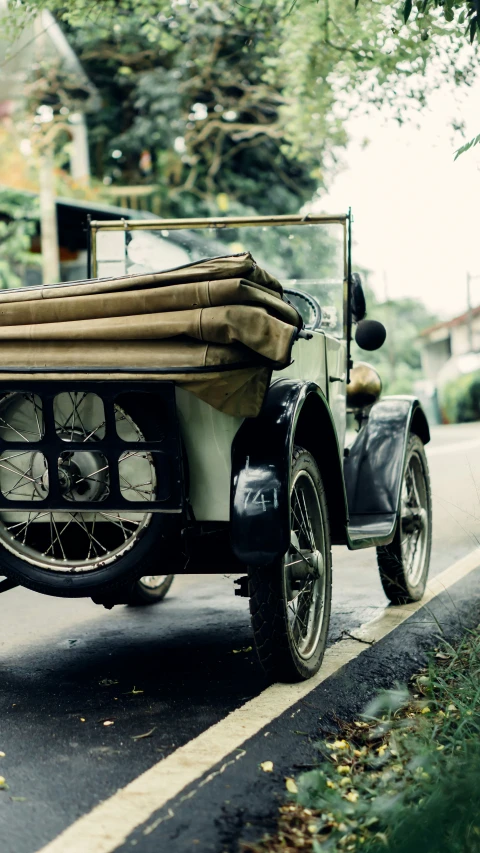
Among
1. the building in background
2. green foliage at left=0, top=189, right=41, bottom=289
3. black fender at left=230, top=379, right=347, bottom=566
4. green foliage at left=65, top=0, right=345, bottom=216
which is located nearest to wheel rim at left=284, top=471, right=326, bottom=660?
black fender at left=230, top=379, right=347, bottom=566

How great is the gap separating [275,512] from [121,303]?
934 mm

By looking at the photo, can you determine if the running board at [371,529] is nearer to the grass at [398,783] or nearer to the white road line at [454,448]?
the grass at [398,783]

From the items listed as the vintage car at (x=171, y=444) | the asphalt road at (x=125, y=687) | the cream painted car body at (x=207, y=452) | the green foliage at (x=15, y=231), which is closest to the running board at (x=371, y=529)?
the vintage car at (x=171, y=444)

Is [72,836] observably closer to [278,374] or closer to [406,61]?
[278,374]

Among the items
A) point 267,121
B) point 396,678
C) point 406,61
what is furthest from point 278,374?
point 267,121

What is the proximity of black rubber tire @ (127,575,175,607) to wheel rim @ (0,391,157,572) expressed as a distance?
1.75 meters

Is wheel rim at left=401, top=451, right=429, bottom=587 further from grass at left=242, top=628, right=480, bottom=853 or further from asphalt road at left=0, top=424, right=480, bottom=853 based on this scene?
grass at left=242, top=628, right=480, bottom=853

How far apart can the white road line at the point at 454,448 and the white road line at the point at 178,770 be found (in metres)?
12.1

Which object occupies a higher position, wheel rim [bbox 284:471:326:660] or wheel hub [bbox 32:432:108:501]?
wheel hub [bbox 32:432:108:501]

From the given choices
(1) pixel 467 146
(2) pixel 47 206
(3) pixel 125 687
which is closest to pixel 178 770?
(3) pixel 125 687

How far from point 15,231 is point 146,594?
15036 mm

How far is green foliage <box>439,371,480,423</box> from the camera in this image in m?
32.2

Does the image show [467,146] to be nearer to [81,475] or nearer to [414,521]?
[81,475]

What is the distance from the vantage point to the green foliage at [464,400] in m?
32.2
